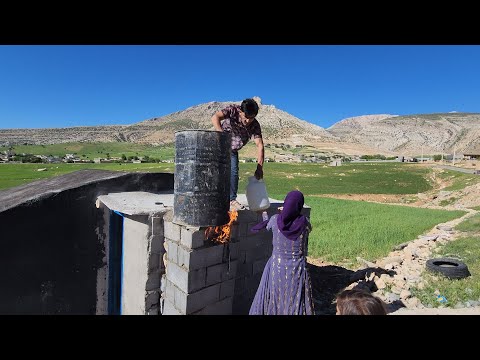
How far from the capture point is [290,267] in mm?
3361

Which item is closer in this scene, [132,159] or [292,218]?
[292,218]

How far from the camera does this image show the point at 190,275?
355 cm

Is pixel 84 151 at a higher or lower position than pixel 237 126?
lower

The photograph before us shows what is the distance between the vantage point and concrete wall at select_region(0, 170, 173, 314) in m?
4.55

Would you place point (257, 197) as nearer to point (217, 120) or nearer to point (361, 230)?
point (217, 120)

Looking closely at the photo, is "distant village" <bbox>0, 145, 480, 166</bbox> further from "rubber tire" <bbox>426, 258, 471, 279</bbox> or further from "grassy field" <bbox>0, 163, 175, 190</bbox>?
"rubber tire" <bbox>426, 258, 471, 279</bbox>

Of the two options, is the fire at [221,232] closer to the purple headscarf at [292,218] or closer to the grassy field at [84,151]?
the purple headscarf at [292,218]

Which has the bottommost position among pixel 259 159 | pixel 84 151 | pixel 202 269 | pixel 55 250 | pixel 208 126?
pixel 55 250

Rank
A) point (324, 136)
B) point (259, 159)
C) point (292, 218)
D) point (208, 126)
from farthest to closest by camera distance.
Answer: point (324, 136), point (208, 126), point (259, 159), point (292, 218)

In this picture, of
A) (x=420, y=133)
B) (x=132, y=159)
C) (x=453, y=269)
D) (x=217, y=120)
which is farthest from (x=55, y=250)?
(x=420, y=133)

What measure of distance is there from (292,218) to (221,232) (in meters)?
0.98

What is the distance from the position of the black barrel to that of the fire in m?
0.11
